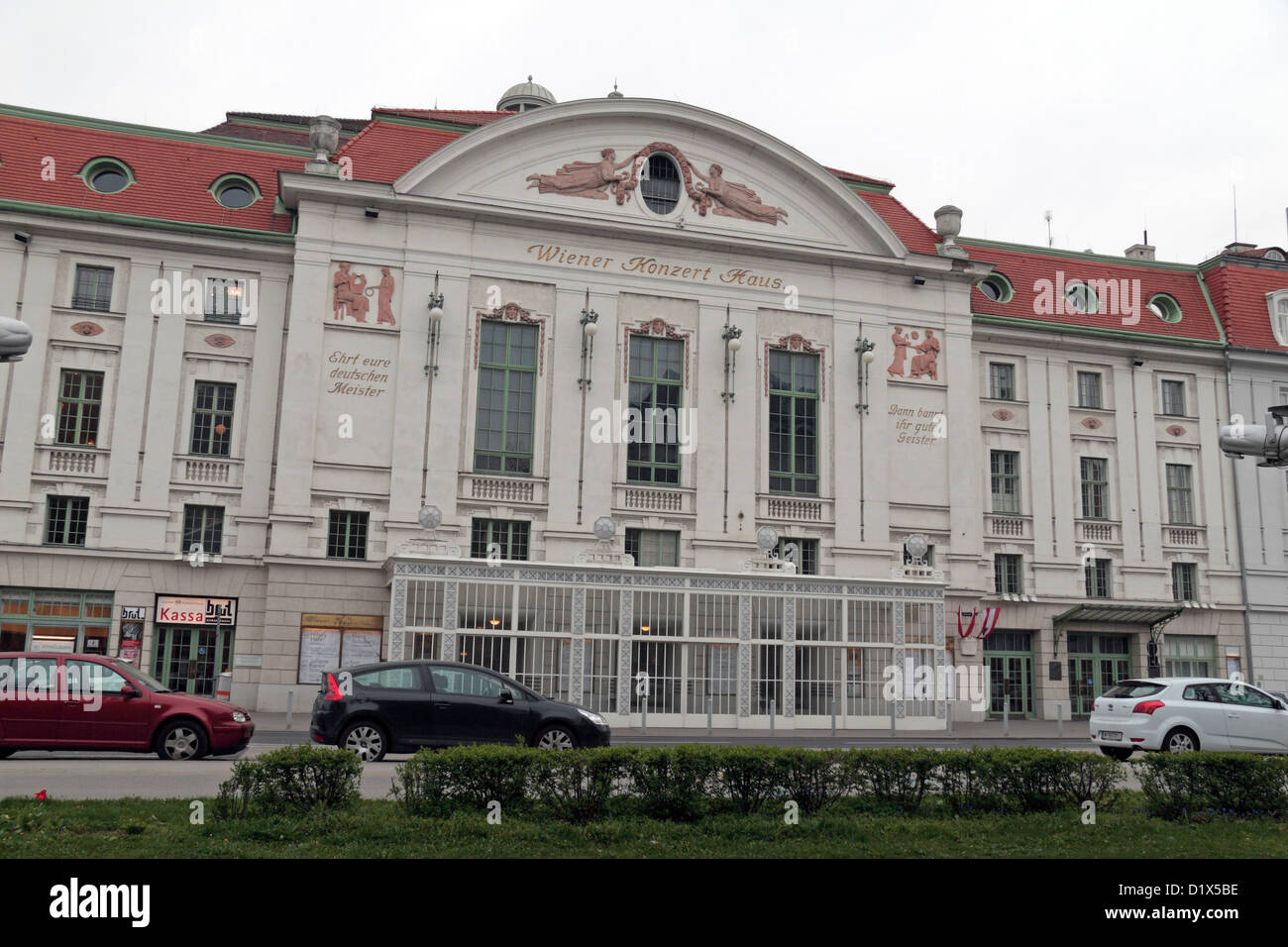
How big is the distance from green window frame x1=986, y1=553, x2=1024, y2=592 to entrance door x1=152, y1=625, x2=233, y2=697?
23.3m

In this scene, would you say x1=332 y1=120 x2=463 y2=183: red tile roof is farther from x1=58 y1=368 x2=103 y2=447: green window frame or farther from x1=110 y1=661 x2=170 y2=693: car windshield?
x1=110 y1=661 x2=170 y2=693: car windshield

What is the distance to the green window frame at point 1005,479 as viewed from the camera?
124 ft

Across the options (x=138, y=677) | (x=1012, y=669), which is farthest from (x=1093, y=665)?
(x=138, y=677)

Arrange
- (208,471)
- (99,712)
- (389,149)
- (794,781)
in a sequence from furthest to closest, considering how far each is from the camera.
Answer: (389,149) < (208,471) < (99,712) < (794,781)

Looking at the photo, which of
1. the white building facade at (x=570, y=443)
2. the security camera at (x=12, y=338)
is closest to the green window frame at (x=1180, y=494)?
the white building facade at (x=570, y=443)

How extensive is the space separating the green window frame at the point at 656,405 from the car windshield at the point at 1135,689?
49.5 ft

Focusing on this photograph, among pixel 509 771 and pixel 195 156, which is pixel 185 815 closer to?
pixel 509 771

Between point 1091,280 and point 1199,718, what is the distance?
24346mm

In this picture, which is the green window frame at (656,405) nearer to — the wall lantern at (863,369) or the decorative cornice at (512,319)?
the decorative cornice at (512,319)

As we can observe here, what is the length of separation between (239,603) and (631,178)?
16517 mm

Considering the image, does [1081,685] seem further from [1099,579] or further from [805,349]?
[805,349]

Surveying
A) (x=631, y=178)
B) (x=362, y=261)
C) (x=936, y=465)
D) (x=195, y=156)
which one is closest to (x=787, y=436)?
(x=936, y=465)

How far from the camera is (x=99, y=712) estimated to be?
56.2 ft

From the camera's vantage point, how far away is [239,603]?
3088 cm
